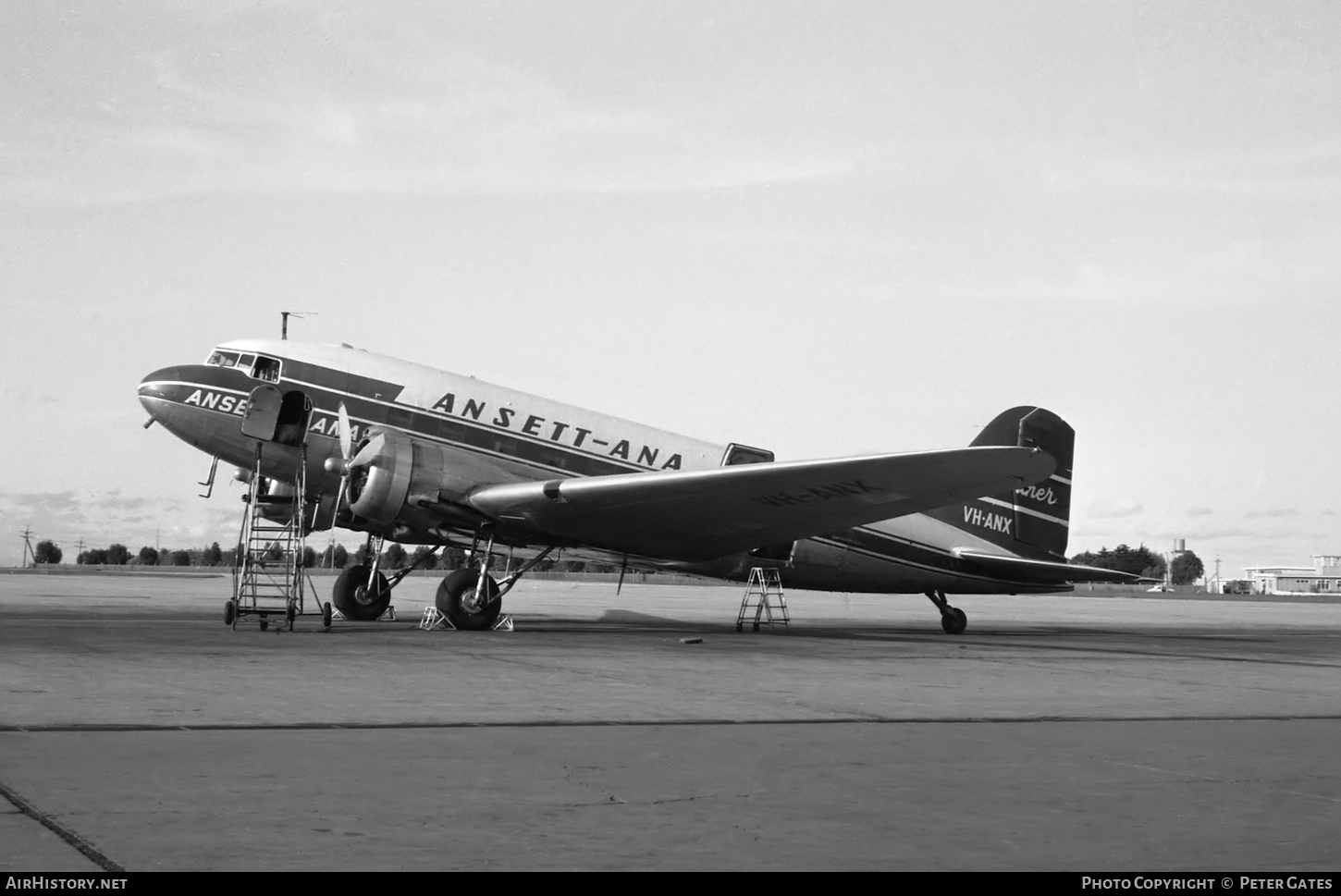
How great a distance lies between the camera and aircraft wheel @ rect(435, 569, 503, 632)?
1955 cm

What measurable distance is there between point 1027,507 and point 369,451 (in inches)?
562

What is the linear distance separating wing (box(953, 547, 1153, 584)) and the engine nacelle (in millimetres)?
10637

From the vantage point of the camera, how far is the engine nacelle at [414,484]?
19.8 meters

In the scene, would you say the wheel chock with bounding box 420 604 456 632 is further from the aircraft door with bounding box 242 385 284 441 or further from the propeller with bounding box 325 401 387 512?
the aircraft door with bounding box 242 385 284 441

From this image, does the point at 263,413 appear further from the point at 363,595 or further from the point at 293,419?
the point at 363,595

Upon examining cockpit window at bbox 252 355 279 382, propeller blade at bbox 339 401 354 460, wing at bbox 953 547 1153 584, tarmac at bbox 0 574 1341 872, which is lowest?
tarmac at bbox 0 574 1341 872

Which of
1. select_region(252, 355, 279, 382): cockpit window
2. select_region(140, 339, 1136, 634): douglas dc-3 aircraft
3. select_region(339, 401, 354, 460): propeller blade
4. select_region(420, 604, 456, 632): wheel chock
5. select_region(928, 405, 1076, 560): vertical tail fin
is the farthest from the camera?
select_region(928, 405, 1076, 560): vertical tail fin

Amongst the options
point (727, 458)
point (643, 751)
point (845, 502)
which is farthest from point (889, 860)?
point (727, 458)

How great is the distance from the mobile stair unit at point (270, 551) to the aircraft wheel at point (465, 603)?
6.51 feet

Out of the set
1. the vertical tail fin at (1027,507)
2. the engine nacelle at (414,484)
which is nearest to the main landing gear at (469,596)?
the engine nacelle at (414,484)

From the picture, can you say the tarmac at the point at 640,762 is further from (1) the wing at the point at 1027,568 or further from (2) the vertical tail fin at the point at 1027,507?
(2) the vertical tail fin at the point at 1027,507

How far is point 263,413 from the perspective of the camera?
2052 centimetres

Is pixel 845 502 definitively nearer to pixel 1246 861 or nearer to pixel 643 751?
pixel 643 751

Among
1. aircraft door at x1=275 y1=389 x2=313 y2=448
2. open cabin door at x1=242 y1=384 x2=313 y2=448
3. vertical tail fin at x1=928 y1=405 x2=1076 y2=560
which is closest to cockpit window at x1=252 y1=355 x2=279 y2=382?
open cabin door at x1=242 y1=384 x2=313 y2=448
